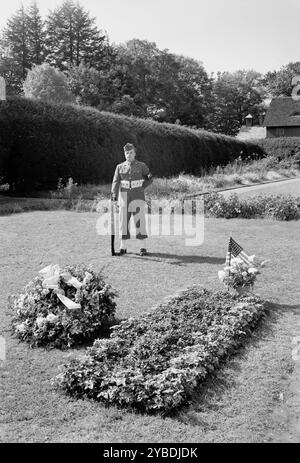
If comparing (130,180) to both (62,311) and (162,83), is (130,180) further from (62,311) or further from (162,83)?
(162,83)

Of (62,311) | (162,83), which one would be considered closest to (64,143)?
(62,311)

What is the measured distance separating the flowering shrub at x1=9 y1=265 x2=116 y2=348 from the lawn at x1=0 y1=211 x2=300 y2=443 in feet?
0.54

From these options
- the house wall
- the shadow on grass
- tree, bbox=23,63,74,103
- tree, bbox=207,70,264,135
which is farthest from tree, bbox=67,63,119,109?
the shadow on grass

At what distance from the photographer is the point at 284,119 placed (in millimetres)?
59906

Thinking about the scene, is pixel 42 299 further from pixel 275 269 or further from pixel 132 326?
pixel 275 269

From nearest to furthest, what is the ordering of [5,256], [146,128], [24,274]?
[24,274]
[5,256]
[146,128]

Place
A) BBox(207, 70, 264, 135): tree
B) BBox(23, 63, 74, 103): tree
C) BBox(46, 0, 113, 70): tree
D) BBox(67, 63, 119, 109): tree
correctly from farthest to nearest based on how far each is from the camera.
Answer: BBox(207, 70, 264, 135): tree, BBox(46, 0, 113, 70): tree, BBox(67, 63, 119, 109): tree, BBox(23, 63, 74, 103): tree

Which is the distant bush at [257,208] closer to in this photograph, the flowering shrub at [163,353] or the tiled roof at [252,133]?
the flowering shrub at [163,353]

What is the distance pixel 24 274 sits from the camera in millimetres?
7895

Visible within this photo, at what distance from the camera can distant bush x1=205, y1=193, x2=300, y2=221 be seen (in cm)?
1343

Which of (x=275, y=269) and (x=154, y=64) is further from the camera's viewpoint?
(x=154, y=64)

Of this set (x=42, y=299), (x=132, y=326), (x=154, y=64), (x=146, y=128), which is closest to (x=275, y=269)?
(x=132, y=326)

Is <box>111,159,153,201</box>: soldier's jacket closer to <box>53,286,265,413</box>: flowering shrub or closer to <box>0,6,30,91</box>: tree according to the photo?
<box>53,286,265,413</box>: flowering shrub
